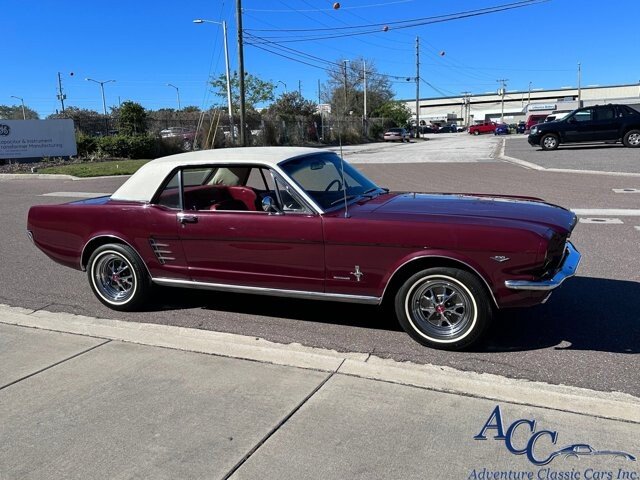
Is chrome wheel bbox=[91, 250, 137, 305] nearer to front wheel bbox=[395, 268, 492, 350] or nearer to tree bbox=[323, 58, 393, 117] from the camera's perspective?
front wheel bbox=[395, 268, 492, 350]

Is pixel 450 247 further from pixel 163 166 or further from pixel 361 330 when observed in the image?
pixel 163 166

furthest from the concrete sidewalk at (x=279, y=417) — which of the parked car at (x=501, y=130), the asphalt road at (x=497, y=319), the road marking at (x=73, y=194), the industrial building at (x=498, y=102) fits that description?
the industrial building at (x=498, y=102)

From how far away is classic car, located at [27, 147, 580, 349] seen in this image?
399 cm

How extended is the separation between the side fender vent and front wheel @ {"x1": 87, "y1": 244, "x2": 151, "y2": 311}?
23cm

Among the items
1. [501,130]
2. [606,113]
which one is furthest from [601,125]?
[501,130]

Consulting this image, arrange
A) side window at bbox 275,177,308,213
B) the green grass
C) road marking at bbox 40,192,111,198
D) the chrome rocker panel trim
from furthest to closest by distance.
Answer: the green grass < road marking at bbox 40,192,111,198 < side window at bbox 275,177,308,213 < the chrome rocker panel trim

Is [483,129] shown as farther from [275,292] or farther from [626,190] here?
[275,292]

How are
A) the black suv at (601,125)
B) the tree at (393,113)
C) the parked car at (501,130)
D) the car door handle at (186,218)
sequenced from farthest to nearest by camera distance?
1. the tree at (393,113)
2. the parked car at (501,130)
3. the black suv at (601,125)
4. the car door handle at (186,218)

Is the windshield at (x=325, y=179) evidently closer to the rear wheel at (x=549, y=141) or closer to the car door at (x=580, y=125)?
the car door at (x=580, y=125)

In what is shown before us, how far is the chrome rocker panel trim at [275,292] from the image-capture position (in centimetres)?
439

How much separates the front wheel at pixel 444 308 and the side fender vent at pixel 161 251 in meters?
2.12

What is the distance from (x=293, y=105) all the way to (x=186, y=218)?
51.4 metres

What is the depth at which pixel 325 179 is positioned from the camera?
4.98 metres

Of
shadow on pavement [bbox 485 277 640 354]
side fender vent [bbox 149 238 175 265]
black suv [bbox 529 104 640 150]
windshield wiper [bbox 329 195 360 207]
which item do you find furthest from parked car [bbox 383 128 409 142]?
side fender vent [bbox 149 238 175 265]
